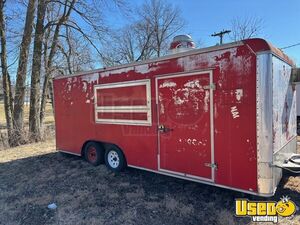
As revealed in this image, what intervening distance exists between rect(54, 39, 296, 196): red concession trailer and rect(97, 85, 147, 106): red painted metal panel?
0.02 metres

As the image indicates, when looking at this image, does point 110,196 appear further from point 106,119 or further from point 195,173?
point 106,119

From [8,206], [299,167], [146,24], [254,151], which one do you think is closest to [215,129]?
[254,151]

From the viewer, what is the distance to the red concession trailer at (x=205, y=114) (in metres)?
3.82

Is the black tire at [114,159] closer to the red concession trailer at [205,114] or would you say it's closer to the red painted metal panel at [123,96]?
the red concession trailer at [205,114]

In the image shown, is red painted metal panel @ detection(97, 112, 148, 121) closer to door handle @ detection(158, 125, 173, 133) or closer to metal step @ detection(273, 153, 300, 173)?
door handle @ detection(158, 125, 173, 133)

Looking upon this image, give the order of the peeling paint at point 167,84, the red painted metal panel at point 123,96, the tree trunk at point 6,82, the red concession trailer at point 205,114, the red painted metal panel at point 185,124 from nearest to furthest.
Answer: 1. the red concession trailer at point 205,114
2. the red painted metal panel at point 185,124
3. the peeling paint at point 167,84
4. the red painted metal panel at point 123,96
5. the tree trunk at point 6,82

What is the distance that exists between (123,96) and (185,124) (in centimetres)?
181

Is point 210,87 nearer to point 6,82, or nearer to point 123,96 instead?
point 123,96

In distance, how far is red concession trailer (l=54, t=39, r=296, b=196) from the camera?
12.5ft

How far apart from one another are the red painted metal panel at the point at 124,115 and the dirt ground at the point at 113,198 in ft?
4.38

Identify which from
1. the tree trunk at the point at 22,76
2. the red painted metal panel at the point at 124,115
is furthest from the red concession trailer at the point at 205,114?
the tree trunk at the point at 22,76

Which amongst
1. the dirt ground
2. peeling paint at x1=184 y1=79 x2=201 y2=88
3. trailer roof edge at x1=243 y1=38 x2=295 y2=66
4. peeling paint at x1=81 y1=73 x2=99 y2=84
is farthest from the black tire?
trailer roof edge at x1=243 y1=38 x2=295 y2=66

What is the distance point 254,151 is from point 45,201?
3816 millimetres

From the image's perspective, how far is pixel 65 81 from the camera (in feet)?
25.1
